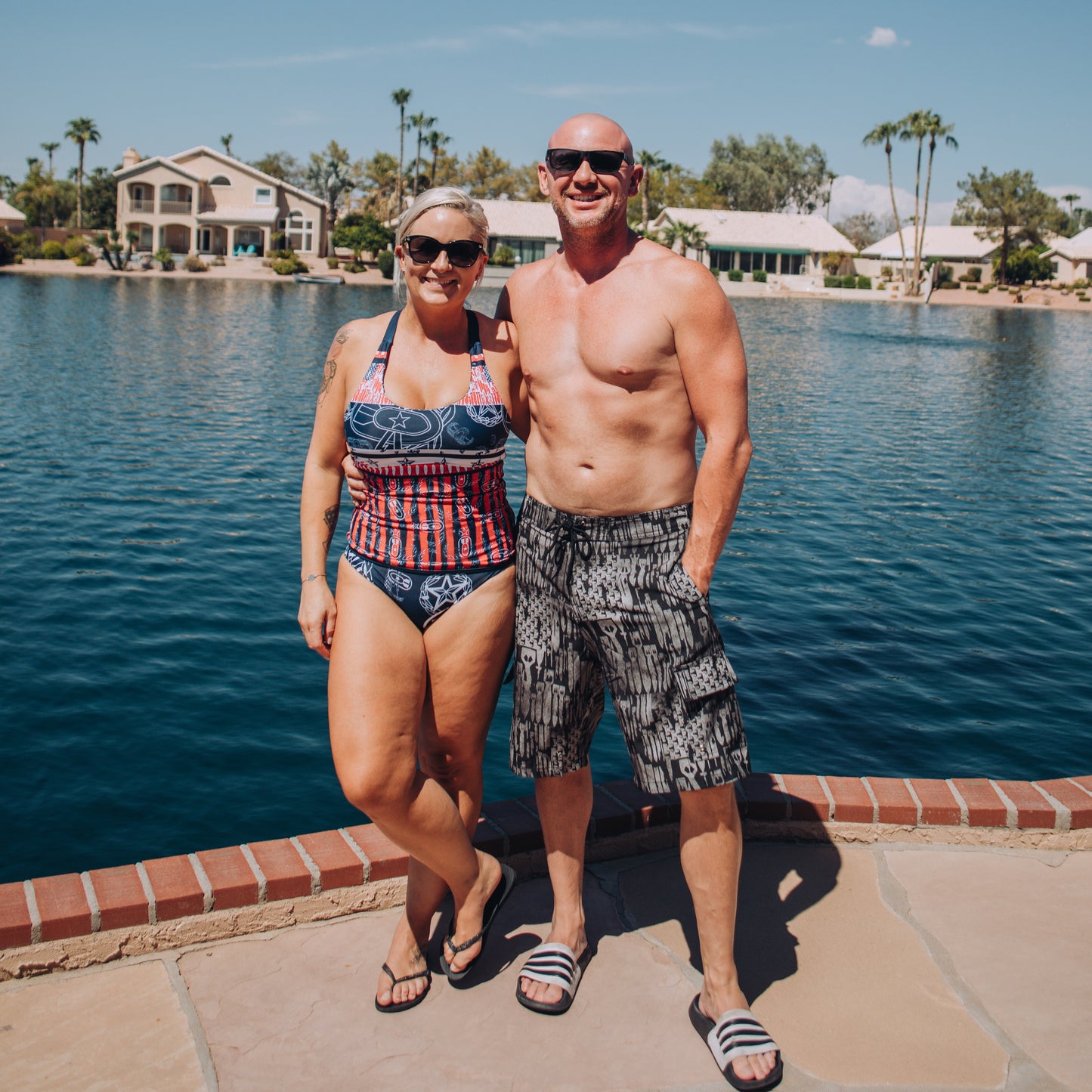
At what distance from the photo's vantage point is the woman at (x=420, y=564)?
2.95 meters

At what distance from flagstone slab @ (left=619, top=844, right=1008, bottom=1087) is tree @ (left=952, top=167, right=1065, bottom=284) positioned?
3280 inches

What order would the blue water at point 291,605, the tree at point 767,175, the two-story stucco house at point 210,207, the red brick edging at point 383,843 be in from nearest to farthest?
the red brick edging at point 383,843 → the blue water at point 291,605 → the two-story stucco house at point 210,207 → the tree at point 767,175

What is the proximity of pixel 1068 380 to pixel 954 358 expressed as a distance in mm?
5494

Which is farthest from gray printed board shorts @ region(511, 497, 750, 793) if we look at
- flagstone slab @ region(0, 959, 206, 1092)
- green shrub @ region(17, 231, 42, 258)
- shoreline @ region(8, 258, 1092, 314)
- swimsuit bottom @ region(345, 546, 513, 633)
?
green shrub @ region(17, 231, 42, 258)

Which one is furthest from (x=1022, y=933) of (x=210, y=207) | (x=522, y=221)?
(x=522, y=221)

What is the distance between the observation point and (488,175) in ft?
298

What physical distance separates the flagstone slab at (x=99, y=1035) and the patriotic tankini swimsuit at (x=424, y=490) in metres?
1.25

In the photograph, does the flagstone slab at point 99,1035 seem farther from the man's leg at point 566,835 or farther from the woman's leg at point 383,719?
the man's leg at point 566,835

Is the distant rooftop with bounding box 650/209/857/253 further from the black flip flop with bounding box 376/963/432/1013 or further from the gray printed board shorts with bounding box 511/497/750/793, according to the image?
the black flip flop with bounding box 376/963/432/1013

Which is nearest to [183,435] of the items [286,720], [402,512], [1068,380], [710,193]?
[286,720]

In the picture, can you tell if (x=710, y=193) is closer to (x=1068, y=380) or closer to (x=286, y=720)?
(x=1068, y=380)

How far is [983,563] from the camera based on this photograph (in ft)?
40.6

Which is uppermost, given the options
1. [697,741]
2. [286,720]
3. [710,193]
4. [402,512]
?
[710,193]

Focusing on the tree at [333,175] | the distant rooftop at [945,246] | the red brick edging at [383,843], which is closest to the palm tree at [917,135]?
the distant rooftop at [945,246]
